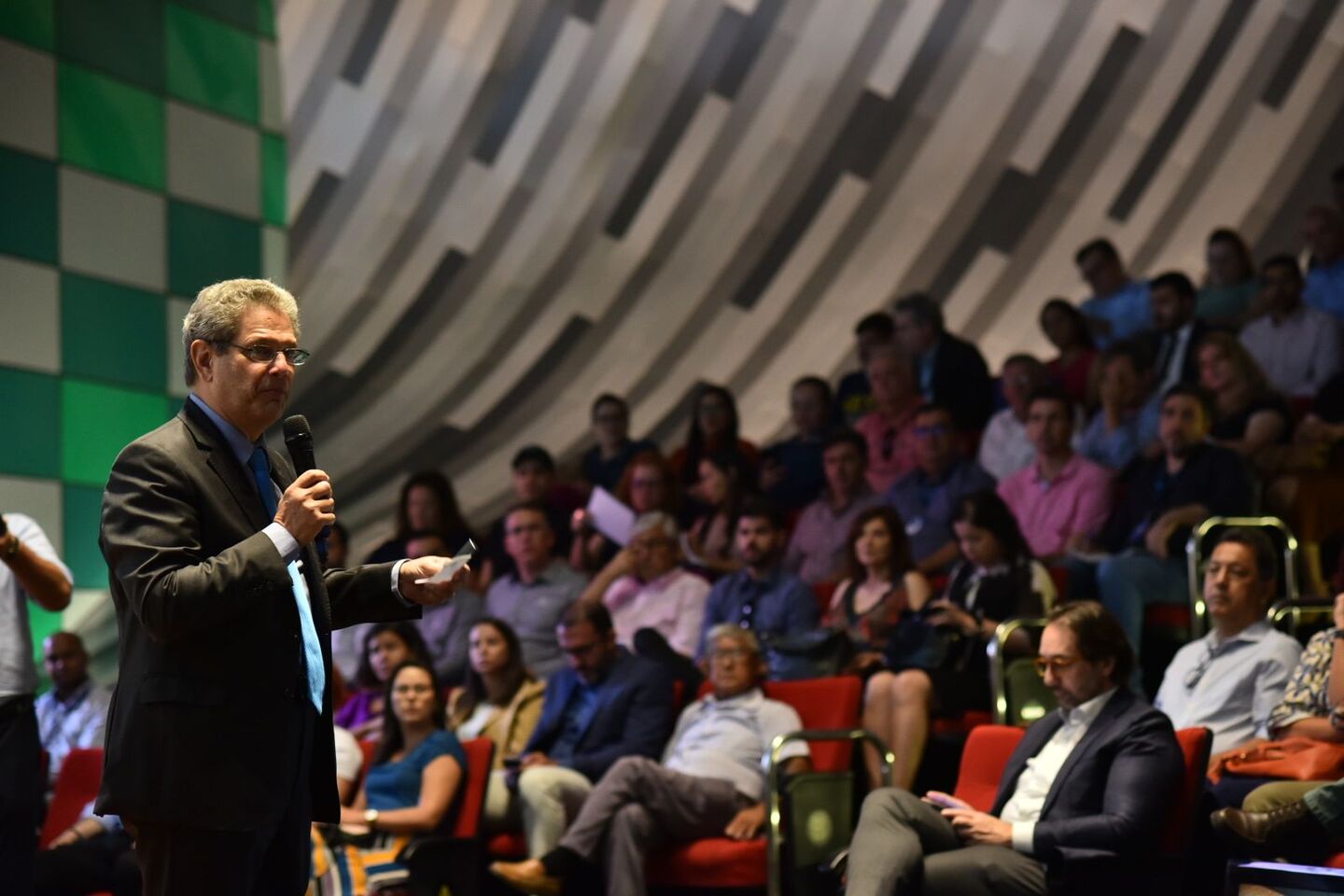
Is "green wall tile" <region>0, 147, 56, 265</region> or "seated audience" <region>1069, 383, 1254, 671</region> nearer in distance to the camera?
"seated audience" <region>1069, 383, 1254, 671</region>

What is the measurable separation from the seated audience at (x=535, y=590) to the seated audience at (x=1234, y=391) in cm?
227

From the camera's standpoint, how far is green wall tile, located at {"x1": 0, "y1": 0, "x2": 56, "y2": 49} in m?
5.88

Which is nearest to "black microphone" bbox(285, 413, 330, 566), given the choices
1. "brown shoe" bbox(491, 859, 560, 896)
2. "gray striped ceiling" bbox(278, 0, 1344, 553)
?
"brown shoe" bbox(491, 859, 560, 896)

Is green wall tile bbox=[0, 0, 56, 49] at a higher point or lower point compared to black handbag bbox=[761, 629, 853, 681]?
higher

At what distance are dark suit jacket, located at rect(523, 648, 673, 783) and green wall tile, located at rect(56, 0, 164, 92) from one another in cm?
307

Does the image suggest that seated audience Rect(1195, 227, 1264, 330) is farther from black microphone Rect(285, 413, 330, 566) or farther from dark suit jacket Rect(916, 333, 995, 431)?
black microphone Rect(285, 413, 330, 566)

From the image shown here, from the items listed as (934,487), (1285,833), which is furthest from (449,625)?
(1285,833)

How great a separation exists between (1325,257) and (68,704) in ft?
16.0

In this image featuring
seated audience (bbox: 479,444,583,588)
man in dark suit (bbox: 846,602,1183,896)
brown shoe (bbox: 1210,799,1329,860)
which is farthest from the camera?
seated audience (bbox: 479,444,583,588)

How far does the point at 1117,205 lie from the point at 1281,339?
198 cm

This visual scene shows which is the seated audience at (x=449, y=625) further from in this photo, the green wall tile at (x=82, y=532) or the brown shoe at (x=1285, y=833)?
the brown shoe at (x=1285, y=833)

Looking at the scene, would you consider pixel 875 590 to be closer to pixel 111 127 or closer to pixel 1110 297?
pixel 1110 297

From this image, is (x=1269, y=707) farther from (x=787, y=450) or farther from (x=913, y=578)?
(x=787, y=450)

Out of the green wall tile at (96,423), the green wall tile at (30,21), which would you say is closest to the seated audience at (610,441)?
the green wall tile at (96,423)
